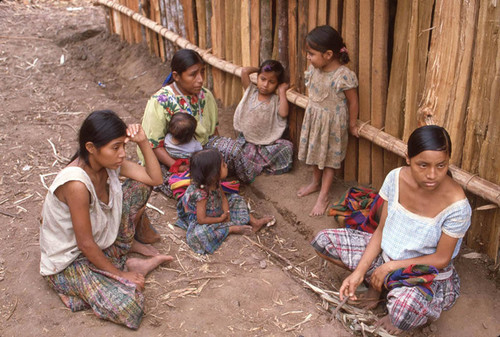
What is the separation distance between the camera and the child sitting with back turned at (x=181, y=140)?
4422 mm

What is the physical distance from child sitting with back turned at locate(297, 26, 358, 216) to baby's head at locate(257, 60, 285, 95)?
478 mm

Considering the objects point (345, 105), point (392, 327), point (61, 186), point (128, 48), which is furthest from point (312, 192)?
point (128, 48)

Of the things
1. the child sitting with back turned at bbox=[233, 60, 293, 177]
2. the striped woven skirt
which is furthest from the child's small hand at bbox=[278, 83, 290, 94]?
the striped woven skirt

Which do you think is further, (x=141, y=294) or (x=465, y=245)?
(x=465, y=245)

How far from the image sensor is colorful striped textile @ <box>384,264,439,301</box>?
2.92 metres

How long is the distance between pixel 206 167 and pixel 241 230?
0.64 meters

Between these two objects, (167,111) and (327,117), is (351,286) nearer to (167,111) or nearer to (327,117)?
(327,117)

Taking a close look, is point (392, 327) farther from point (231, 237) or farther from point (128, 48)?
point (128, 48)

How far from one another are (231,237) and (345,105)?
1420 mm

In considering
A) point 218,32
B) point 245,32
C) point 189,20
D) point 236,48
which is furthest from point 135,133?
point 189,20

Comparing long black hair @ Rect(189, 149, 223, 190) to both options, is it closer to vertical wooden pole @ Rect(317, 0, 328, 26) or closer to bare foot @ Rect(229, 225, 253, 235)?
bare foot @ Rect(229, 225, 253, 235)

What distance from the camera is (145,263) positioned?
11.2 ft

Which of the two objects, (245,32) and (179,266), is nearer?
(179,266)

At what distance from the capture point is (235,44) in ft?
17.8
